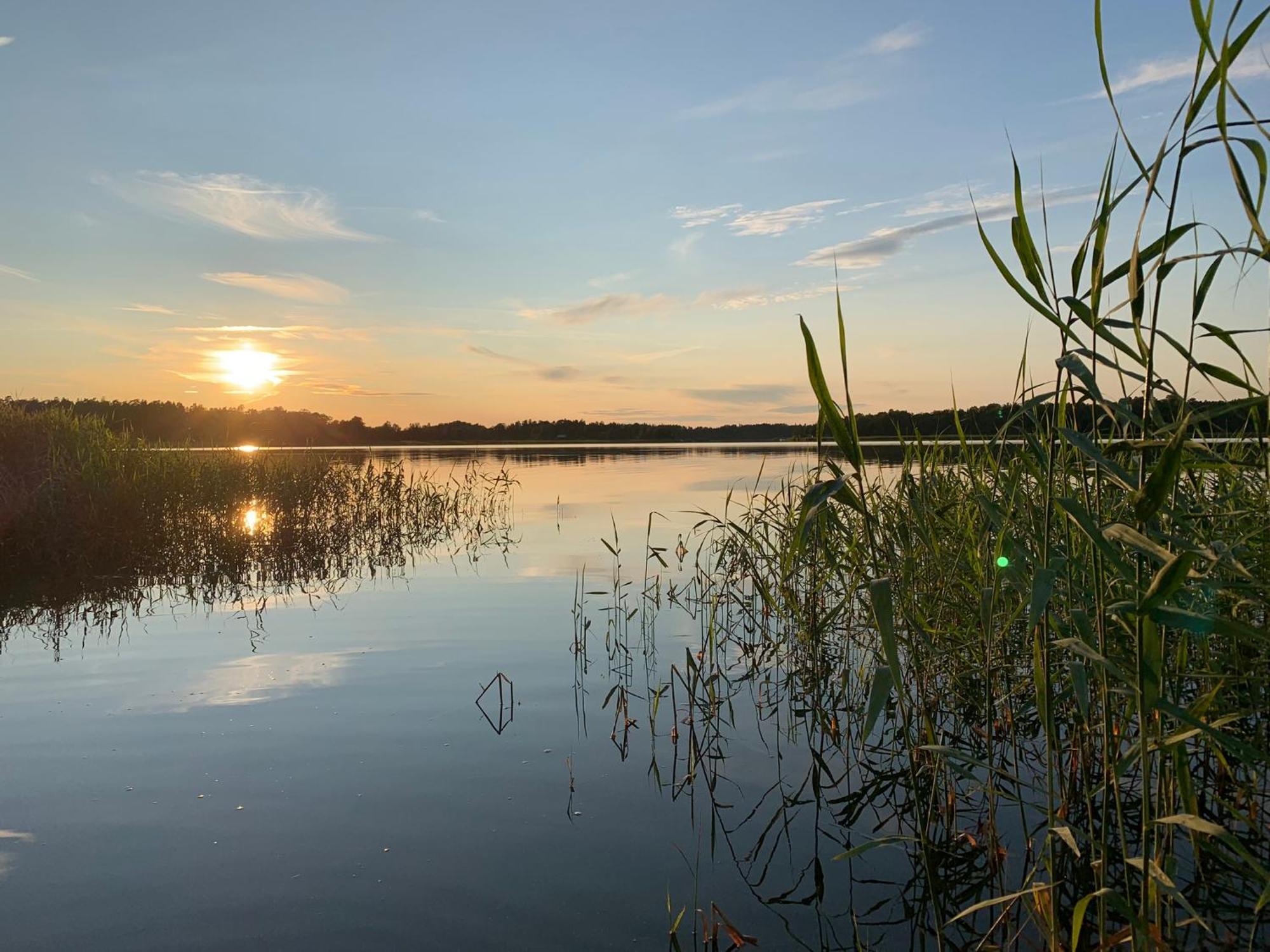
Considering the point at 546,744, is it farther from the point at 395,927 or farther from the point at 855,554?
the point at 855,554

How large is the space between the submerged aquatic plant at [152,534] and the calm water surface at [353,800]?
2.19 m

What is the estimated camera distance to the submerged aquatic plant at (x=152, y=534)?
1109 cm

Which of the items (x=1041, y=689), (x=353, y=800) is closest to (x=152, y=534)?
(x=353, y=800)

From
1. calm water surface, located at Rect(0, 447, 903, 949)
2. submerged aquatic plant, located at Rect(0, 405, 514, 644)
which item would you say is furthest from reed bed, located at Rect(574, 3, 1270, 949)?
submerged aquatic plant, located at Rect(0, 405, 514, 644)

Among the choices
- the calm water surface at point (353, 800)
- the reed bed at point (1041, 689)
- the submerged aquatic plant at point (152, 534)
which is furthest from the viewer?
the submerged aquatic plant at point (152, 534)

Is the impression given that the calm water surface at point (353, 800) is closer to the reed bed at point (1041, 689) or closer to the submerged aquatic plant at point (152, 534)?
the reed bed at point (1041, 689)

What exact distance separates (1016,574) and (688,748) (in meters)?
3.11

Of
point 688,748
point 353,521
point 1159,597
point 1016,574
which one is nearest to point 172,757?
point 688,748

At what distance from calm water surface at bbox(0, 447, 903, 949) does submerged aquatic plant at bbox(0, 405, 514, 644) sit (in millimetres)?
2187

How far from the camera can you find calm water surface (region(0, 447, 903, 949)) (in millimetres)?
3682

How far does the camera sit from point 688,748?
550cm

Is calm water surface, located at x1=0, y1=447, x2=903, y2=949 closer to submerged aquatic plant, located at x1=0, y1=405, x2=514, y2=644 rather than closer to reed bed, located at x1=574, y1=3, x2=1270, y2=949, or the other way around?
reed bed, located at x1=574, y1=3, x2=1270, y2=949

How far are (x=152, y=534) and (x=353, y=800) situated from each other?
1097 centimetres

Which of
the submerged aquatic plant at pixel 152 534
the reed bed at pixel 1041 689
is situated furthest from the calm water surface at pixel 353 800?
the submerged aquatic plant at pixel 152 534
